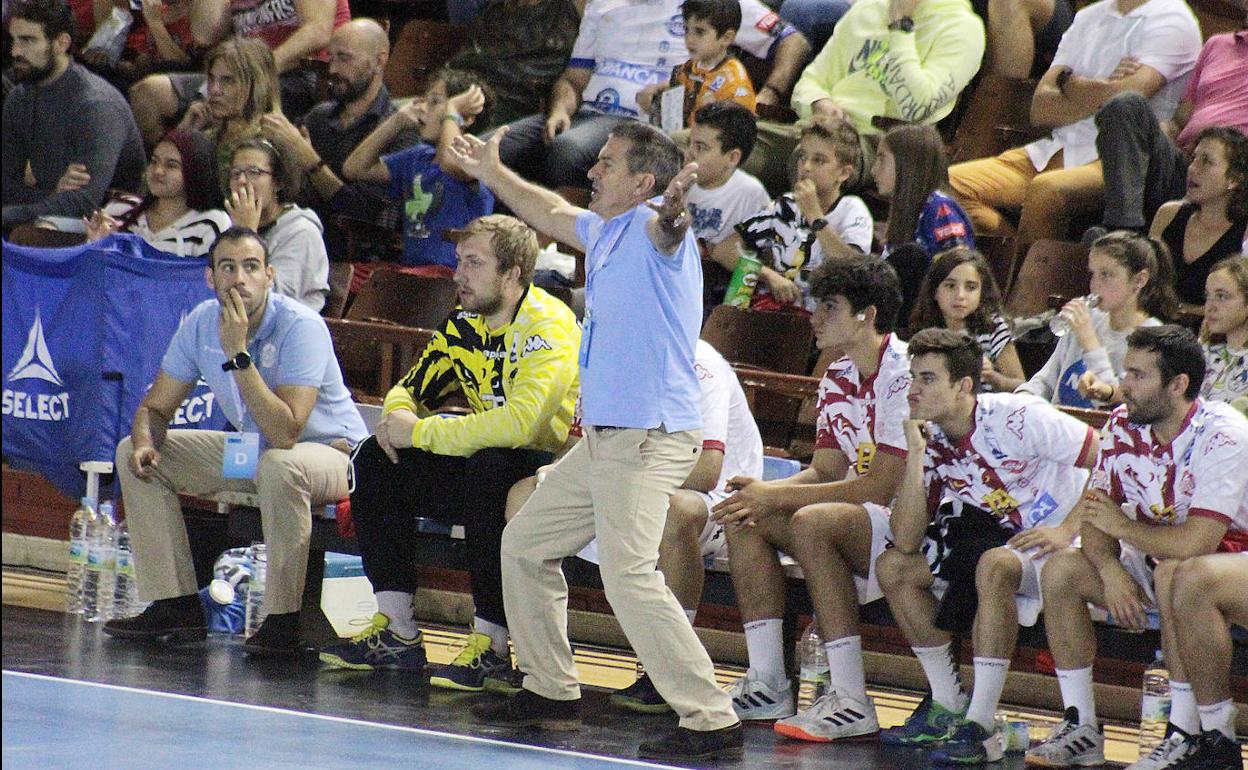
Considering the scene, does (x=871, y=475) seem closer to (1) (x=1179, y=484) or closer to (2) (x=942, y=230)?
(1) (x=1179, y=484)

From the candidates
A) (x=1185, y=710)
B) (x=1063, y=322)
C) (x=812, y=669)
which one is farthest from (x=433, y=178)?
(x=1185, y=710)

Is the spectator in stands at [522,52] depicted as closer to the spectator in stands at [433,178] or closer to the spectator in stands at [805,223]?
the spectator in stands at [433,178]

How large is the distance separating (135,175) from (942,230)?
391cm

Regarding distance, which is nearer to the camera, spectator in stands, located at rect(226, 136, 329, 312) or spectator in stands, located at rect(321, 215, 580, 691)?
spectator in stands, located at rect(321, 215, 580, 691)

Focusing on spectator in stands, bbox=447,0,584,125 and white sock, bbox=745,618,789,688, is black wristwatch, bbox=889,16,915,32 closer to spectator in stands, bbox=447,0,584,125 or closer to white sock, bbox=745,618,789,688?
spectator in stands, bbox=447,0,584,125

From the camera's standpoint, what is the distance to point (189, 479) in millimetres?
5730

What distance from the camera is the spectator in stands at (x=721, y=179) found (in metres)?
6.69

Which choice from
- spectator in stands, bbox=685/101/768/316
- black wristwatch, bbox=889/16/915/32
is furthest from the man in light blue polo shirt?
black wristwatch, bbox=889/16/915/32

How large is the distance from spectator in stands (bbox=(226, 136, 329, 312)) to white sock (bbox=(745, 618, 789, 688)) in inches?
103

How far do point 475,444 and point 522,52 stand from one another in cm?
378

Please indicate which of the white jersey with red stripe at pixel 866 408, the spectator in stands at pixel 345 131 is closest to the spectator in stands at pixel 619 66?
the spectator in stands at pixel 345 131

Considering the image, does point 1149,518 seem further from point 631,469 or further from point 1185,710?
point 631,469

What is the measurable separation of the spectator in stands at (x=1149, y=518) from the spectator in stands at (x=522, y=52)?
451 centimetres

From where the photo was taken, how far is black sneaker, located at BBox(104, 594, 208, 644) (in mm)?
5520
